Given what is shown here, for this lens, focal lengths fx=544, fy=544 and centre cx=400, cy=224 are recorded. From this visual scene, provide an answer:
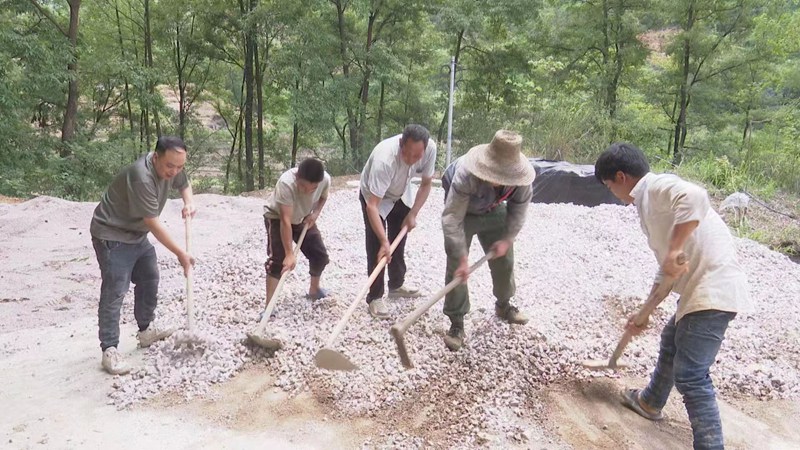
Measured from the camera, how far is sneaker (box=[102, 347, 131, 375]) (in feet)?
9.71

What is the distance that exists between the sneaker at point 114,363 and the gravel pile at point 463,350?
3.0 inches

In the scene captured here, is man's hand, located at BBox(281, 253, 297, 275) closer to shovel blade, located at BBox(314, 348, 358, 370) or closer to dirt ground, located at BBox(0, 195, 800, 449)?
dirt ground, located at BBox(0, 195, 800, 449)

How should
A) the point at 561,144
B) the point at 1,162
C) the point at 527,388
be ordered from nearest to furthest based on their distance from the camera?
the point at 527,388 → the point at 561,144 → the point at 1,162

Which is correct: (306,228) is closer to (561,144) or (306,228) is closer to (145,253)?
(145,253)

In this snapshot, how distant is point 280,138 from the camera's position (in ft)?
51.4

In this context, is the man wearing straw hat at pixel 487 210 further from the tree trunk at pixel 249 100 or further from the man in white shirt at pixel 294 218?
the tree trunk at pixel 249 100

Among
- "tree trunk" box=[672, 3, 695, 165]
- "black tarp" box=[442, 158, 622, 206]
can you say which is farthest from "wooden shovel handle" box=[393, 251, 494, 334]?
"tree trunk" box=[672, 3, 695, 165]

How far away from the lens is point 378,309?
344 centimetres

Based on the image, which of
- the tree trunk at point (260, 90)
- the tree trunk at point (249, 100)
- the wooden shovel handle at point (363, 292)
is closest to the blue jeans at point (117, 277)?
the wooden shovel handle at point (363, 292)

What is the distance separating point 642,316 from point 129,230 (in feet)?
8.56

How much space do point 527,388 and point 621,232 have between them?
3.28 m

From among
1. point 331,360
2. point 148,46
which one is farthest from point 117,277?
point 148,46

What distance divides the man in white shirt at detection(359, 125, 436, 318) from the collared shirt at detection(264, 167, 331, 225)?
0.89 feet

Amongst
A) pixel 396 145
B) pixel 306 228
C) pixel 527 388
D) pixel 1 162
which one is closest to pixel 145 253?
pixel 306 228
